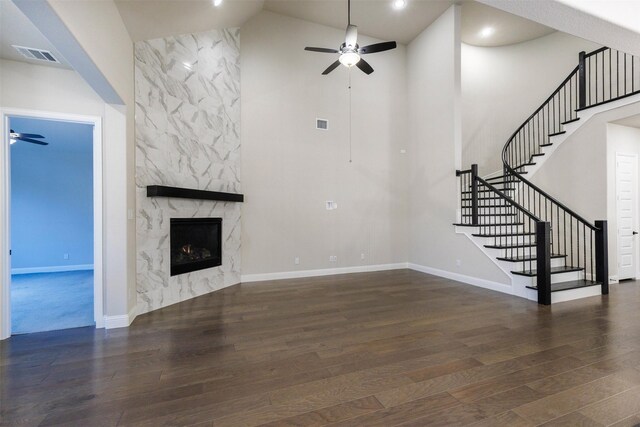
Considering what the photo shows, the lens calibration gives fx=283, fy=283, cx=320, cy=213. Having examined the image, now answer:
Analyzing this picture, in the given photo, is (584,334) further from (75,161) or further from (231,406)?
(75,161)

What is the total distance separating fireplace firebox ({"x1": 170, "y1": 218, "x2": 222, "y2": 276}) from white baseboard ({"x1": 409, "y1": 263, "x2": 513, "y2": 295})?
4.39m

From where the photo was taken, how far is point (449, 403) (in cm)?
194

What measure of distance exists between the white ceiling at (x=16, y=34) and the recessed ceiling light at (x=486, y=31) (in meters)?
8.14

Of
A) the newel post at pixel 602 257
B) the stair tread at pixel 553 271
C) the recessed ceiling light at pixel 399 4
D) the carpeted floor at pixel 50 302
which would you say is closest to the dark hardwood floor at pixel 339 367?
the carpeted floor at pixel 50 302

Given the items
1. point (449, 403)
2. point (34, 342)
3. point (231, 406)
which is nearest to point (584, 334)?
point (449, 403)

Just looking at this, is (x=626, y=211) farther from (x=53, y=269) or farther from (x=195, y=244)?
(x=53, y=269)

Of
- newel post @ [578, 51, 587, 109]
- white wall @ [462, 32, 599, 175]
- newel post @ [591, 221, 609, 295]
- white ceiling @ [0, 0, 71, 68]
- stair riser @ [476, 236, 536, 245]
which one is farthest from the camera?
white wall @ [462, 32, 599, 175]

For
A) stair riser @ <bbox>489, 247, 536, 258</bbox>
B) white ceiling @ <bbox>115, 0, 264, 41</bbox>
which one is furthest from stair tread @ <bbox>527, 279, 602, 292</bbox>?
white ceiling @ <bbox>115, 0, 264, 41</bbox>

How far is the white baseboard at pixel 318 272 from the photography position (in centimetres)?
566

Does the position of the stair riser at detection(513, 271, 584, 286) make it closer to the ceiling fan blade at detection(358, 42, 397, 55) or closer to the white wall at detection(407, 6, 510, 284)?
the white wall at detection(407, 6, 510, 284)

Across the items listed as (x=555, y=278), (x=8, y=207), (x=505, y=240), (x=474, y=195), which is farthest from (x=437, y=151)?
(x=8, y=207)

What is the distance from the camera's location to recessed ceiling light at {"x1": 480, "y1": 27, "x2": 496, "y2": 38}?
6731 millimetres

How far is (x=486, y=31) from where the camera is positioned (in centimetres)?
681

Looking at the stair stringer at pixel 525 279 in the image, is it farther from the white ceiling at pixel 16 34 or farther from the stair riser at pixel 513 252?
the white ceiling at pixel 16 34
